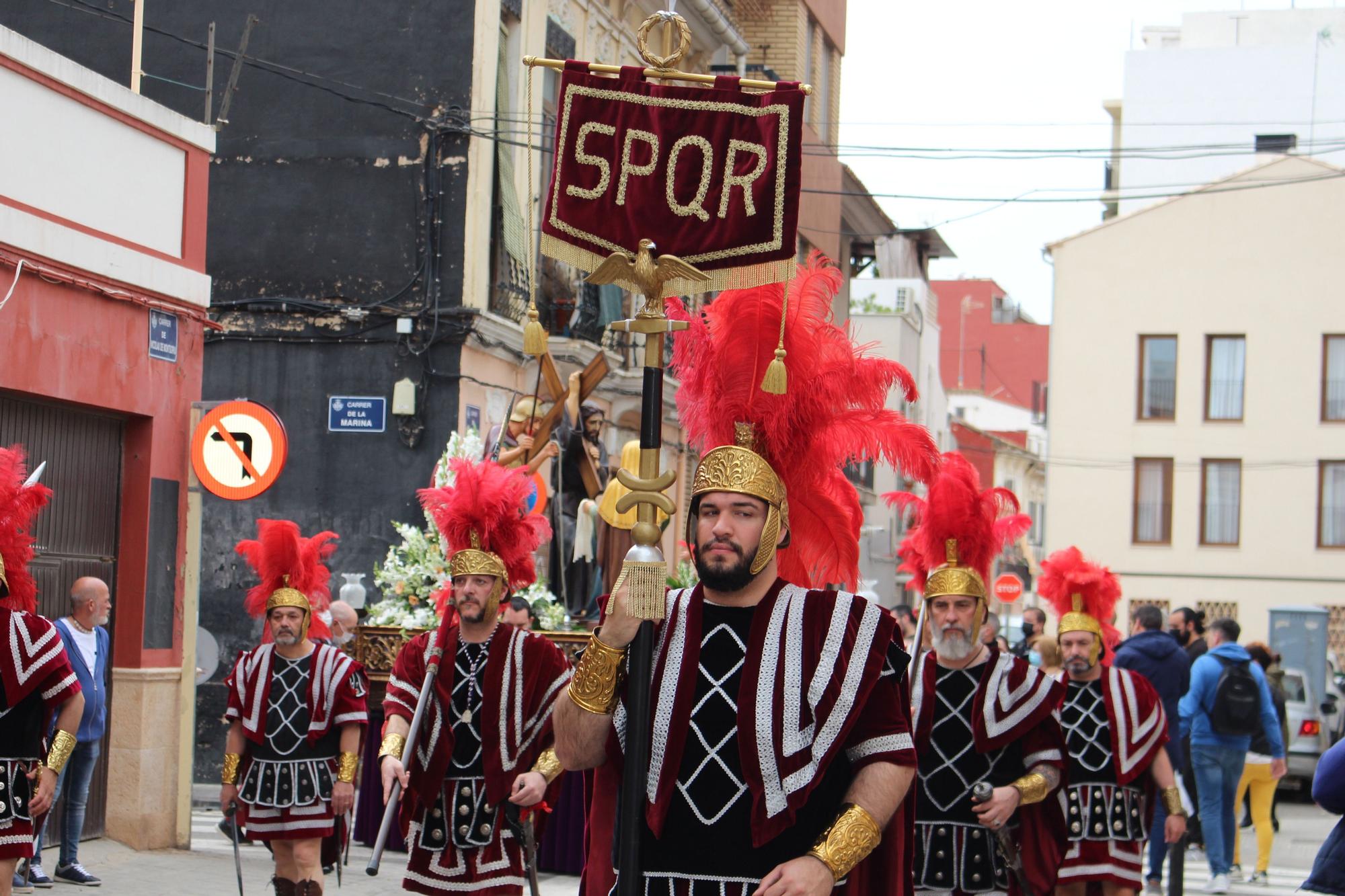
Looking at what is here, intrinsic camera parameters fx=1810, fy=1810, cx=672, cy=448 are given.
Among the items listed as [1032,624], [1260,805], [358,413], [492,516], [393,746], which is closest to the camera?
[393,746]

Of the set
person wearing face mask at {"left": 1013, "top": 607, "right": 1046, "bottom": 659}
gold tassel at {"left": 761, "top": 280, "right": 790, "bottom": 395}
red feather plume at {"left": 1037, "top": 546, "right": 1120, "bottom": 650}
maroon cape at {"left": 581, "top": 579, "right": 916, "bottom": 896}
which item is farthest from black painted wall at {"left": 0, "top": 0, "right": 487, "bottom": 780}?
maroon cape at {"left": 581, "top": 579, "right": 916, "bottom": 896}

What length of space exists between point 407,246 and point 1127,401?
2235 cm

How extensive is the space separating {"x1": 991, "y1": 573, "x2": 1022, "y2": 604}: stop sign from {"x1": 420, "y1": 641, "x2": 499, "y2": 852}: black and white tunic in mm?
19881

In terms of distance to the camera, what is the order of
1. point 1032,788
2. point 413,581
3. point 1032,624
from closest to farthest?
point 1032,788 → point 413,581 → point 1032,624

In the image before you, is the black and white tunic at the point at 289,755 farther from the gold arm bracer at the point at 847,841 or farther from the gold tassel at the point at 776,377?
the gold arm bracer at the point at 847,841

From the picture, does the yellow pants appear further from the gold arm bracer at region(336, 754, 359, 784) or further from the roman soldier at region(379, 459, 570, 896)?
the roman soldier at region(379, 459, 570, 896)

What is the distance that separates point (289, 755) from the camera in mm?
9195

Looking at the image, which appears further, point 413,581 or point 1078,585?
point 413,581

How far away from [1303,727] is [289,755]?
14.1m

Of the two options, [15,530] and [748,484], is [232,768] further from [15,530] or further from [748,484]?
[748,484]

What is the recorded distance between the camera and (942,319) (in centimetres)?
6919

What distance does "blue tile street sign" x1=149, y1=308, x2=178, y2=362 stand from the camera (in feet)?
41.5

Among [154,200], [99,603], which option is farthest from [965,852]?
[154,200]

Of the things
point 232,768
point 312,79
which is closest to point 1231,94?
point 312,79
